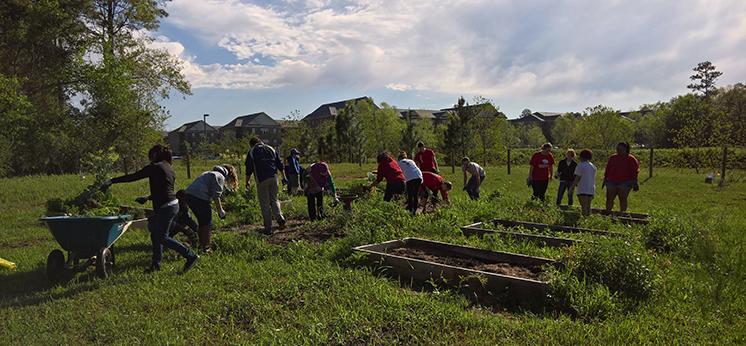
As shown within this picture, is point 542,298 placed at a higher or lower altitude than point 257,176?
lower

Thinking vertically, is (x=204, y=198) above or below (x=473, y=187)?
above

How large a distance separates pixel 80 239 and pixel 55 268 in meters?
0.61

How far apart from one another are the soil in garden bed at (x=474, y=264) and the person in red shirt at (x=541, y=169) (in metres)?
5.29

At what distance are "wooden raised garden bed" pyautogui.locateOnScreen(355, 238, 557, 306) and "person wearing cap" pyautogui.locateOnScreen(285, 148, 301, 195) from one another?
5553mm

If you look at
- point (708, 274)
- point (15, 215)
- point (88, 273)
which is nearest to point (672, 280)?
point (708, 274)

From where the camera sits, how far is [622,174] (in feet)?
32.5

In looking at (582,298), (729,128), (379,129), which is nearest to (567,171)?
(582,298)

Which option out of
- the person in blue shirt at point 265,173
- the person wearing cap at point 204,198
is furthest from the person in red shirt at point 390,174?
the person wearing cap at point 204,198

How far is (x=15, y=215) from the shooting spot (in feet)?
40.7

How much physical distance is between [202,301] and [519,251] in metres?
4.05

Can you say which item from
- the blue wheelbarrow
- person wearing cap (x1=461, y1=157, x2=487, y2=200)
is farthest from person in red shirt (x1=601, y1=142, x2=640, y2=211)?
the blue wheelbarrow

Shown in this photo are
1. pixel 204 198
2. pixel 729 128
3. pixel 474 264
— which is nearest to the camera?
pixel 474 264

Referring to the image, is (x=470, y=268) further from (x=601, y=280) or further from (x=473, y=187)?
(x=473, y=187)

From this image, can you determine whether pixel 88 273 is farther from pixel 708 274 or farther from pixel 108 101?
pixel 108 101
